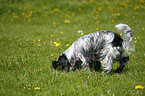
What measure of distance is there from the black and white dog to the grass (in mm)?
186

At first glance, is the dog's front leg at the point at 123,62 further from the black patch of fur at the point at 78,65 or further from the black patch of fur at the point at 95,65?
the black patch of fur at the point at 78,65

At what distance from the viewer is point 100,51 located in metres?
3.21

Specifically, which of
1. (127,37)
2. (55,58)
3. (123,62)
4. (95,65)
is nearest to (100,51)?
(95,65)

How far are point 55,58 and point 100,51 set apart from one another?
137 cm

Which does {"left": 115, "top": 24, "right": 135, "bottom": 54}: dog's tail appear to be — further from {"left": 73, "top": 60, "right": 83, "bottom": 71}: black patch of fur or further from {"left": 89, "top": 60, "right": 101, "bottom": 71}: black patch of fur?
{"left": 73, "top": 60, "right": 83, "bottom": 71}: black patch of fur


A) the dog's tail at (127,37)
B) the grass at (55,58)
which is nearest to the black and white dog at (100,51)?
the dog's tail at (127,37)

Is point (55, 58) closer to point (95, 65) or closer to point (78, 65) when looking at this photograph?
point (78, 65)

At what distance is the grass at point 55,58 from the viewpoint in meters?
2.79

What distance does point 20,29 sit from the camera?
719 cm

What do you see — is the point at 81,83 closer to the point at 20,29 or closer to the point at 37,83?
the point at 37,83

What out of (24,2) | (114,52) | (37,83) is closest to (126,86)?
(114,52)

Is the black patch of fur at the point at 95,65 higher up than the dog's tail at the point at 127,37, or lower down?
lower down

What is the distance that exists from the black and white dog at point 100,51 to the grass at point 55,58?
0.19m

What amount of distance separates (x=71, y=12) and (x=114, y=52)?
6.58 meters
